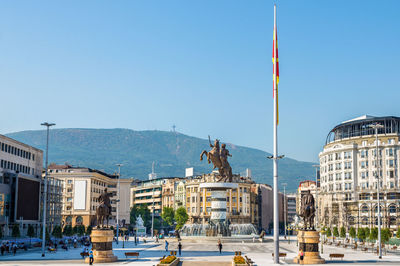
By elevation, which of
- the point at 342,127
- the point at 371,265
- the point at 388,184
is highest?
the point at 342,127

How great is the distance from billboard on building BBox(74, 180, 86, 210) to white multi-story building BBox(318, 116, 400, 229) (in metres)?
67.6

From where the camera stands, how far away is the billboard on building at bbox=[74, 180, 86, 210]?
511ft

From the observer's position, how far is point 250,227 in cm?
8644

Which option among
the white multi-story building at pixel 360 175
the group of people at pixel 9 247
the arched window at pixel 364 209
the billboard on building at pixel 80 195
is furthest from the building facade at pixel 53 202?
the arched window at pixel 364 209

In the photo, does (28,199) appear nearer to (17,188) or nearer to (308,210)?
(17,188)

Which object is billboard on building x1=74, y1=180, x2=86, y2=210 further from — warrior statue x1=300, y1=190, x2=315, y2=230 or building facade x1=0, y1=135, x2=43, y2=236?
warrior statue x1=300, y1=190, x2=315, y2=230

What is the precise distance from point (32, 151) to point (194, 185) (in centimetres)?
5705

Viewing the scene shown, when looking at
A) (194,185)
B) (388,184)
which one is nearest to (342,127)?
(388,184)

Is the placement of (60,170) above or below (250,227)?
above

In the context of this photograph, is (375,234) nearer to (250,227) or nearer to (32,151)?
(250,227)

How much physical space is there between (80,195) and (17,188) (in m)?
52.5

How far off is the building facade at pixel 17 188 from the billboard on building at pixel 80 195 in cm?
3434

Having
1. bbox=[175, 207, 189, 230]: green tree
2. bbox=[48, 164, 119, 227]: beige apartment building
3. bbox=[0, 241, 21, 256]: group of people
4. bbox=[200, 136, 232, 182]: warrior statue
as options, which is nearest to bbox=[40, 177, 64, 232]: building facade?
bbox=[48, 164, 119, 227]: beige apartment building

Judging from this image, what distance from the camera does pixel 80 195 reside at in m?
156
